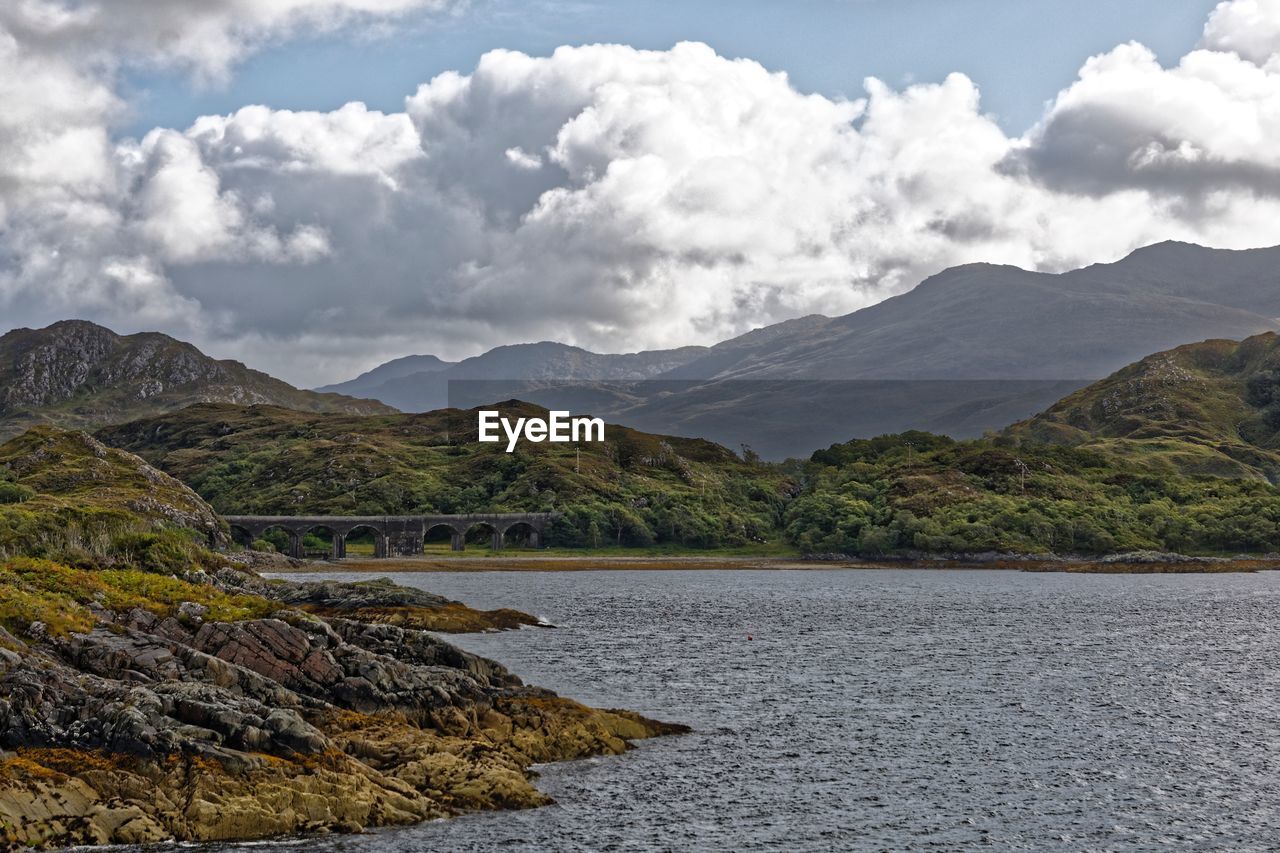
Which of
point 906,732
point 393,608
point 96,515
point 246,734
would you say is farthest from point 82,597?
point 96,515

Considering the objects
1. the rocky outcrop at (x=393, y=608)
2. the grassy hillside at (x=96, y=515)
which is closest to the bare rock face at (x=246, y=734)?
the grassy hillside at (x=96, y=515)

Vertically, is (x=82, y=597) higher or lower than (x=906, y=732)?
higher

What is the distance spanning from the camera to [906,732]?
59625mm

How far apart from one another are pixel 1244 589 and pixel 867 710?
396 ft

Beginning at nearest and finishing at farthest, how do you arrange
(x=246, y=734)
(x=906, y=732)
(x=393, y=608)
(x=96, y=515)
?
(x=246, y=734) < (x=906, y=732) < (x=393, y=608) < (x=96, y=515)

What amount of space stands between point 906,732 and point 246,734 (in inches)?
1283

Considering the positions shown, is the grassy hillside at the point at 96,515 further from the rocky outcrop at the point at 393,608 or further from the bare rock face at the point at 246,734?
the bare rock face at the point at 246,734

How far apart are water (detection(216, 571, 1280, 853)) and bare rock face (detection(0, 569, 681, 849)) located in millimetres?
1778

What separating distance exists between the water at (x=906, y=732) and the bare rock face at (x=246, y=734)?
178 centimetres

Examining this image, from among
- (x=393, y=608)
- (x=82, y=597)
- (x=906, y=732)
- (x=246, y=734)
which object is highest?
(x=82, y=597)

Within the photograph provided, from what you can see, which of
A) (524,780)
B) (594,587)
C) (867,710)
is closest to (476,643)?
(867,710)

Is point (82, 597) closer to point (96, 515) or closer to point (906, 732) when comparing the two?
point (906, 732)

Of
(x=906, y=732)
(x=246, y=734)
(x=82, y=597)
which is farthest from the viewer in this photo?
(x=906, y=732)

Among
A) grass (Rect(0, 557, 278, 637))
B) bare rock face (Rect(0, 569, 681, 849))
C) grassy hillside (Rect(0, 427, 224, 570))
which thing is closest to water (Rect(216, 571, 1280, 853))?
bare rock face (Rect(0, 569, 681, 849))
